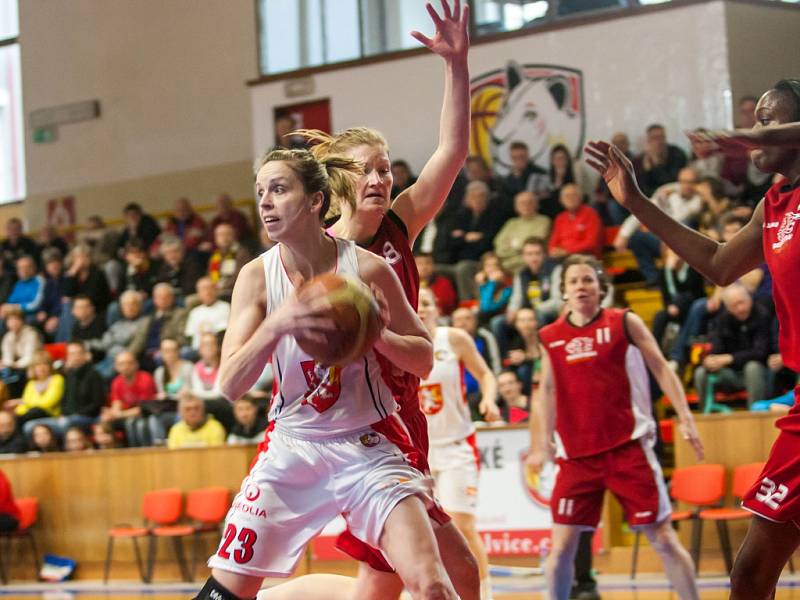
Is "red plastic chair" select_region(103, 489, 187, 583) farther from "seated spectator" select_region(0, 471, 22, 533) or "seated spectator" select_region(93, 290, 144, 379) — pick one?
"seated spectator" select_region(93, 290, 144, 379)

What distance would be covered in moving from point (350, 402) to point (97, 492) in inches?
357

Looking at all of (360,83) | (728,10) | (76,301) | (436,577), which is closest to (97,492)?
(76,301)

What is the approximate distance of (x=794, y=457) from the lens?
3.93 meters

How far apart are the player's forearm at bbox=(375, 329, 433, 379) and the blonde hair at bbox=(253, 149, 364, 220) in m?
0.55

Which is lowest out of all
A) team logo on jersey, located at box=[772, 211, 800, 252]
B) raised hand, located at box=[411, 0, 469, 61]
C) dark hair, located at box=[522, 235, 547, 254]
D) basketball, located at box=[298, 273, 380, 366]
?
basketball, located at box=[298, 273, 380, 366]

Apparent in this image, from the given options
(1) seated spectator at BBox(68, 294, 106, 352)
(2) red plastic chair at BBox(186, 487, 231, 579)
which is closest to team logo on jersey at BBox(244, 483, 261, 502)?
(2) red plastic chair at BBox(186, 487, 231, 579)

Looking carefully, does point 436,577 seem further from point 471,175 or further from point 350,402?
point 471,175

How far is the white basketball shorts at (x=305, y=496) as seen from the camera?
3.82 metres

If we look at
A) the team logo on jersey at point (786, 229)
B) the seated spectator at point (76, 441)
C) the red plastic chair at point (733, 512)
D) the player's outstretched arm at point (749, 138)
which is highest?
the player's outstretched arm at point (749, 138)

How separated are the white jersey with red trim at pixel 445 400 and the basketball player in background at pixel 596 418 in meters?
0.72

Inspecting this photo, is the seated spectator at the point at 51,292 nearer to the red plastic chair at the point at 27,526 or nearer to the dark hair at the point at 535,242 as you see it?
the red plastic chair at the point at 27,526

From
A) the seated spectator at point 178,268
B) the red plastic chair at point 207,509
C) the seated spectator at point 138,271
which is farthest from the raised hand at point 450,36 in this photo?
the seated spectator at point 138,271

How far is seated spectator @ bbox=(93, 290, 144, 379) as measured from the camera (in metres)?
14.9

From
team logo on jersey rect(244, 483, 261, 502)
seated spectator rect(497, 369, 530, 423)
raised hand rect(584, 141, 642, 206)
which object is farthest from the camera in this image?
seated spectator rect(497, 369, 530, 423)
